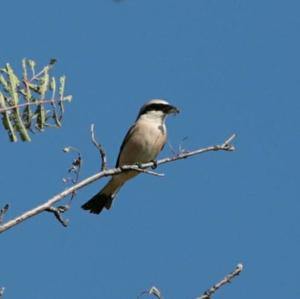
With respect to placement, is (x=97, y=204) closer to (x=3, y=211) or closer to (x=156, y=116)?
(x=156, y=116)

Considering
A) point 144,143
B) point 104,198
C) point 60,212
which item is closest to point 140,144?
point 144,143

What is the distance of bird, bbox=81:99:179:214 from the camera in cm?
729

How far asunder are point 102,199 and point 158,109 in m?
1.01

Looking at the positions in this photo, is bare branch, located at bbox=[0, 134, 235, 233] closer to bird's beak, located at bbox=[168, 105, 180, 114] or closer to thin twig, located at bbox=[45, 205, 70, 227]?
thin twig, located at bbox=[45, 205, 70, 227]

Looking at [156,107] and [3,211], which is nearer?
[3,211]

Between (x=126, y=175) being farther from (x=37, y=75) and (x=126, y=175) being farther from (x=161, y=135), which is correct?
(x=37, y=75)

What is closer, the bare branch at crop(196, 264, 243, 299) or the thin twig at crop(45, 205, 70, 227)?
the bare branch at crop(196, 264, 243, 299)

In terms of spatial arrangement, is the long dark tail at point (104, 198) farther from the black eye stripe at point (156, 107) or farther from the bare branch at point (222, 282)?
the bare branch at point (222, 282)

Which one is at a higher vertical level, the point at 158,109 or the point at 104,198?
the point at 158,109

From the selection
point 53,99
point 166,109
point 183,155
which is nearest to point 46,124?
point 53,99

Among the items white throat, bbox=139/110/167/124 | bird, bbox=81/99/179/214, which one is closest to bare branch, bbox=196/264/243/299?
bird, bbox=81/99/179/214

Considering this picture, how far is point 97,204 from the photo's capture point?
752 centimetres

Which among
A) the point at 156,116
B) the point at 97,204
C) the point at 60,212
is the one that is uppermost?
the point at 156,116

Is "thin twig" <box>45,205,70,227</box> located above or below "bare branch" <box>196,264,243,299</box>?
above
